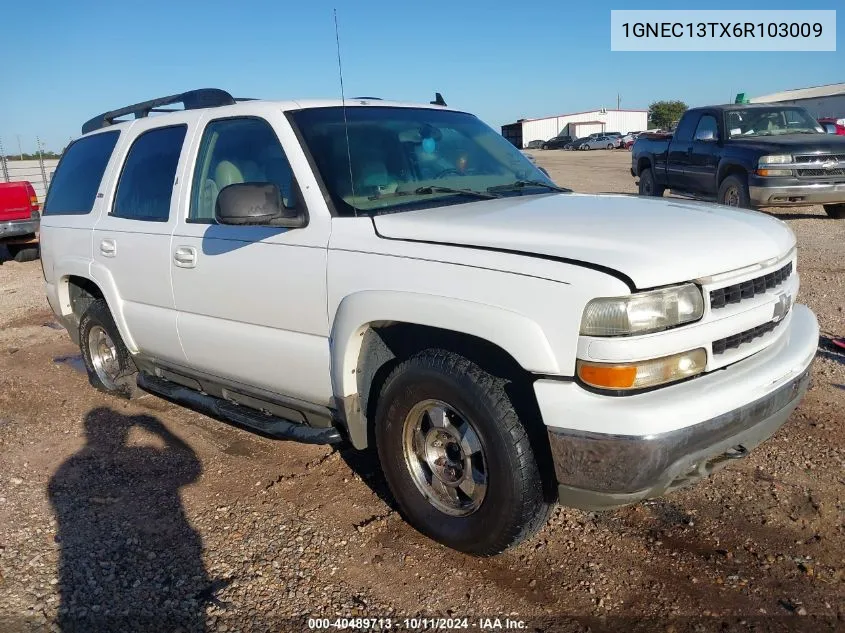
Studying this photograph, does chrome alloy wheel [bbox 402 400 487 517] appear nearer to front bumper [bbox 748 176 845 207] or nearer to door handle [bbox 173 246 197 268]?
Answer: door handle [bbox 173 246 197 268]

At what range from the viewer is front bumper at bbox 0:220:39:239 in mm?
11844

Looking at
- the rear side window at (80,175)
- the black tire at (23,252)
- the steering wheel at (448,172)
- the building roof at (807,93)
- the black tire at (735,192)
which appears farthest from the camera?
the building roof at (807,93)

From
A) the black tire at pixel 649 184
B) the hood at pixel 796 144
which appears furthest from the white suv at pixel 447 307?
the black tire at pixel 649 184

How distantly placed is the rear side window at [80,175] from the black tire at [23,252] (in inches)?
327

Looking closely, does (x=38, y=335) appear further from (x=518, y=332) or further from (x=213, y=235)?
(x=518, y=332)

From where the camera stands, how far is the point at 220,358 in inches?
158

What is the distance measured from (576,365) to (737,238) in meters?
0.91

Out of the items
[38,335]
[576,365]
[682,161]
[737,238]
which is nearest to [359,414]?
[576,365]

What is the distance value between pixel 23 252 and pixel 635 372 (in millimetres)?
13116

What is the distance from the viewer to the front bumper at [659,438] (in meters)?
2.53

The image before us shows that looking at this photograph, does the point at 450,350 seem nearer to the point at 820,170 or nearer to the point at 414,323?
the point at 414,323

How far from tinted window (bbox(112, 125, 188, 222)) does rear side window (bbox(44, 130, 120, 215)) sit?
0.36 metres

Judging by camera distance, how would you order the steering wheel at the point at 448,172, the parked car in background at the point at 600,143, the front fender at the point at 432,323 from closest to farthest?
the front fender at the point at 432,323 < the steering wheel at the point at 448,172 < the parked car in background at the point at 600,143

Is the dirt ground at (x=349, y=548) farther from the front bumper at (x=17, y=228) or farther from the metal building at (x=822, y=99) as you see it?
the metal building at (x=822, y=99)
